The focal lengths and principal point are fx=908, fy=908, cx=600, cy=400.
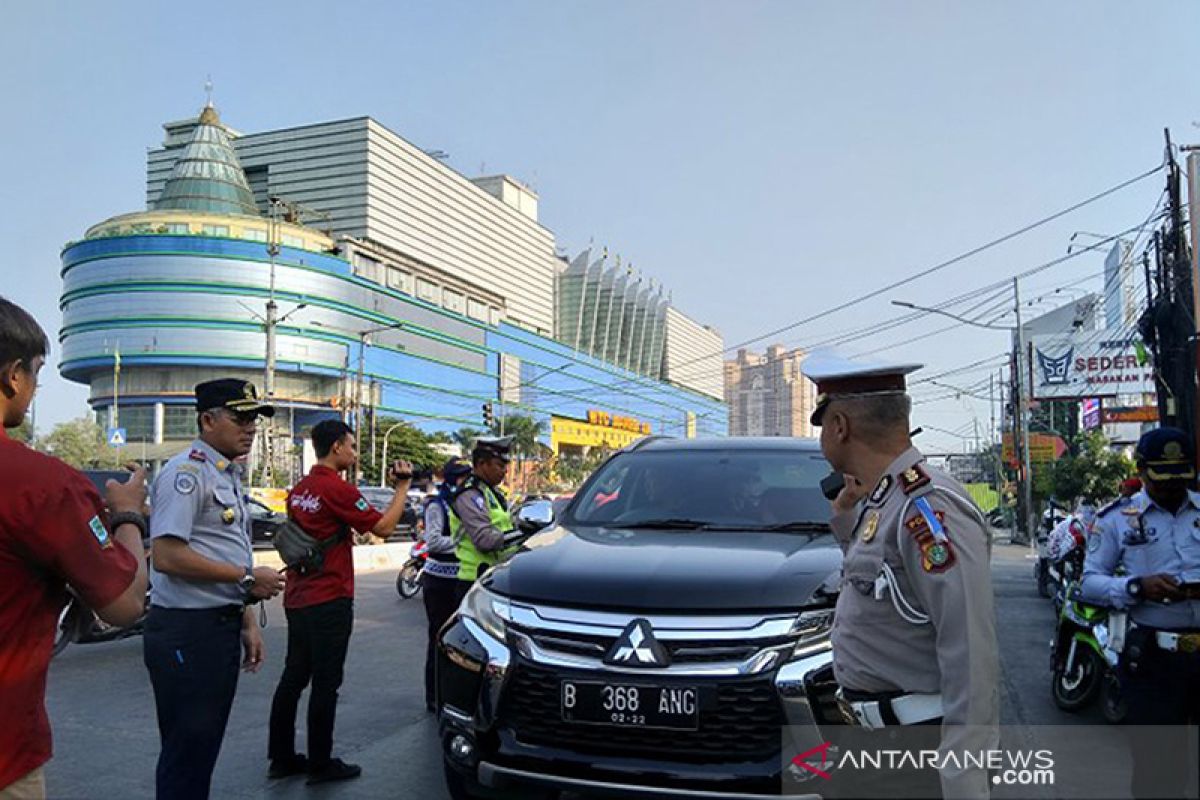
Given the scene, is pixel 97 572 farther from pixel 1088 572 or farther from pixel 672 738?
pixel 1088 572

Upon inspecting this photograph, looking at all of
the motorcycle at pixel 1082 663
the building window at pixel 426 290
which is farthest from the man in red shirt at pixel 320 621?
the building window at pixel 426 290

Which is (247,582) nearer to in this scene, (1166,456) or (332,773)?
(332,773)

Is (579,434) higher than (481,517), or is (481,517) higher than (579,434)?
(579,434)

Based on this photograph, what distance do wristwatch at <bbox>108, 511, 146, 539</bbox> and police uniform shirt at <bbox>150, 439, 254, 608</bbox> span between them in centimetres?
108

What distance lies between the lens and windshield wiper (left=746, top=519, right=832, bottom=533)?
173 inches

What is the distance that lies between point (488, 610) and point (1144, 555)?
3035 mm

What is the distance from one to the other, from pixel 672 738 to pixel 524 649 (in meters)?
0.67

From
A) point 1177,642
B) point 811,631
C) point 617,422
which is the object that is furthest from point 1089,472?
point 617,422

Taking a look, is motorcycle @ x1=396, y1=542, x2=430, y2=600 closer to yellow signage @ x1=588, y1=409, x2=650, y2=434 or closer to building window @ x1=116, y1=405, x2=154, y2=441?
building window @ x1=116, y1=405, x2=154, y2=441

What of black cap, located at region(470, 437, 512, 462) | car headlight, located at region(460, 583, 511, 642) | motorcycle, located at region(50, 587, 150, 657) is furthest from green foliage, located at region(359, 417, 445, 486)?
motorcycle, located at region(50, 587, 150, 657)

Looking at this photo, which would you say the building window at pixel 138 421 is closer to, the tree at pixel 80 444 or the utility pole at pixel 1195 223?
the tree at pixel 80 444

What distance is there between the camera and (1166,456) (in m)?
4.13

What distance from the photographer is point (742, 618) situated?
339 cm

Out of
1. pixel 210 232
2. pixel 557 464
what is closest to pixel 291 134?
pixel 210 232
